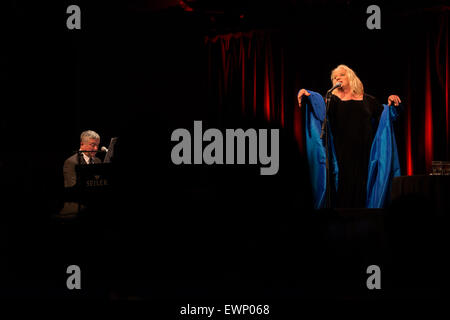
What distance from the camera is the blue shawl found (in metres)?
4.86

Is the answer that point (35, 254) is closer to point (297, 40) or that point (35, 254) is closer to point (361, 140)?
point (361, 140)

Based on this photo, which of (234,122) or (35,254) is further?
(234,122)

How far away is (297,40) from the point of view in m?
5.64

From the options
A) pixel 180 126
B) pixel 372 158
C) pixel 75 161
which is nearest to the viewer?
pixel 75 161

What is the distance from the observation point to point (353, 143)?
16.6ft

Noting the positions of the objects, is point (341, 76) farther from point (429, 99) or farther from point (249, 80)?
point (249, 80)

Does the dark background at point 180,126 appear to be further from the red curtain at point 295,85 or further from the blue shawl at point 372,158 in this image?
the blue shawl at point 372,158

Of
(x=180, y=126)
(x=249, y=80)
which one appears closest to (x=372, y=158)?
(x=249, y=80)

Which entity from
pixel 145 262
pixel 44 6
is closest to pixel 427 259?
pixel 145 262

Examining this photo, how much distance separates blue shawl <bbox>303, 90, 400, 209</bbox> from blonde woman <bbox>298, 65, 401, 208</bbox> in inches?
3.2

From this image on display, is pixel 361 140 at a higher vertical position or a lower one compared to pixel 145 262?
higher

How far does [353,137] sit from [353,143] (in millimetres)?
63

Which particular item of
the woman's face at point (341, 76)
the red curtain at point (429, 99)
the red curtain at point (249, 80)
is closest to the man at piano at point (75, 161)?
the red curtain at point (249, 80)

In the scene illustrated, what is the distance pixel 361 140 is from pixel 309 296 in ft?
11.8
